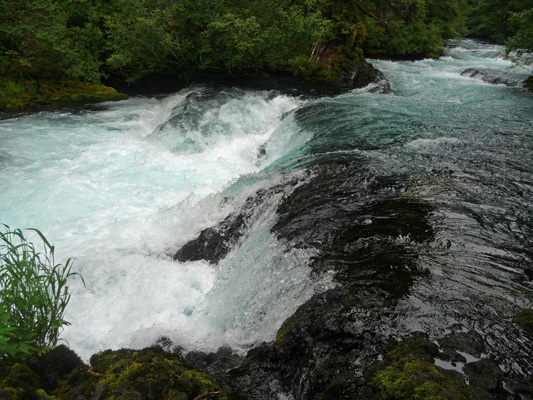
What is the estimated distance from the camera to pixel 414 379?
6.14ft

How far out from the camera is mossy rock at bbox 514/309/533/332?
2.47 m

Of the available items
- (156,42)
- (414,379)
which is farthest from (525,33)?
(414,379)

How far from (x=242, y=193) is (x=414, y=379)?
3.87m

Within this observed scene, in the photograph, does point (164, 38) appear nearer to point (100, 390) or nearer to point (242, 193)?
point (242, 193)

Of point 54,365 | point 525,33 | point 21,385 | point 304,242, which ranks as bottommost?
point 304,242

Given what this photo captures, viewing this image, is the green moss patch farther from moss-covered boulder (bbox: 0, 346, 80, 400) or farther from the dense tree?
moss-covered boulder (bbox: 0, 346, 80, 400)

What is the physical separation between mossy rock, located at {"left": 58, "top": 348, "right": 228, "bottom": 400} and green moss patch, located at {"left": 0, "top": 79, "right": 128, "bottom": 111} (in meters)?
10.4

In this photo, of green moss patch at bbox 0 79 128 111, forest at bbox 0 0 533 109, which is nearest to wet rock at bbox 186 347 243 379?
forest at bbox 0 0 533 109

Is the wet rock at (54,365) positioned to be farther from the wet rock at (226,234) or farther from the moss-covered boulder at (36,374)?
the wet rock at (226,234)

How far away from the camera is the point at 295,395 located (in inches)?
92.0

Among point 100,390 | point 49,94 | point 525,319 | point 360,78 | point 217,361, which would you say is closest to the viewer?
point 100,390

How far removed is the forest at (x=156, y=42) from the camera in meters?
10.9

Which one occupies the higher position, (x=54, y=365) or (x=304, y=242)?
(x=54, y=365)

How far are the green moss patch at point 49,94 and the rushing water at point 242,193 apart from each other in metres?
0.58
